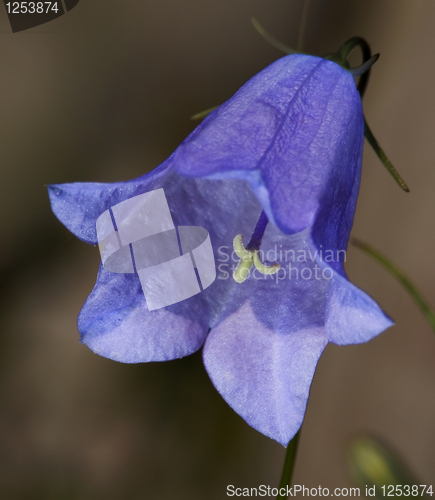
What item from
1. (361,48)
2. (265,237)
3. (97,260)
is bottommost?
(97,260)

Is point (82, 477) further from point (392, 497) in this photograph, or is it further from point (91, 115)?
point (91, 115)

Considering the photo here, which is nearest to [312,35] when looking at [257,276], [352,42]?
[352,42]

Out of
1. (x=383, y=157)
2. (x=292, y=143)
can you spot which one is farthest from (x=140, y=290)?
(x=383, y=157)

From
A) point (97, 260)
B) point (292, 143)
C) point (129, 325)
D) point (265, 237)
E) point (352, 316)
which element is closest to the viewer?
point (352, 316)

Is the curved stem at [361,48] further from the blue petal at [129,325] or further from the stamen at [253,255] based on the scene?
the blue petal at [129,325]

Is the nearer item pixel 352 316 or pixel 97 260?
pixel 352 316

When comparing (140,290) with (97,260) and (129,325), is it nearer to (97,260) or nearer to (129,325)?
(129,325)

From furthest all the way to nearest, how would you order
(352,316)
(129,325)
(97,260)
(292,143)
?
(97,260), (129,325), (292,143), (352,316)

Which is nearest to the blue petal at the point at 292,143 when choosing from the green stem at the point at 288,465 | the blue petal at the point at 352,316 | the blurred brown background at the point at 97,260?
the blue petal at the point at 352,316
